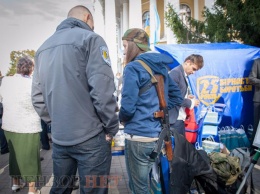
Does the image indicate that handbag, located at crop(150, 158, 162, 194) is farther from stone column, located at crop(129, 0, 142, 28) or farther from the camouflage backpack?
stone column, located at crop(129, 0, 142, 28)

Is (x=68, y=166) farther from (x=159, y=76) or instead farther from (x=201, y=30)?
(x=201, y=30)

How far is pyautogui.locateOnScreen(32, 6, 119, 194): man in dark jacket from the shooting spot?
77.3 inches

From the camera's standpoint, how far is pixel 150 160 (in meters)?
2.46

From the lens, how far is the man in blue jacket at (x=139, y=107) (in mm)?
2328

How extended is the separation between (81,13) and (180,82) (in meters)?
1.93

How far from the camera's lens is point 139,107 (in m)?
2.40

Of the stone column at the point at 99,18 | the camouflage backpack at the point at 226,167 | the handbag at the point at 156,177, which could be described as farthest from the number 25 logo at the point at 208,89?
the stone column at the point at 99,18

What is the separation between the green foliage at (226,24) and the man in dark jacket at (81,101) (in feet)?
19.6

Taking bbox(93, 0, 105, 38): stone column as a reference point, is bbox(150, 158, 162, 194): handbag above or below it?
below

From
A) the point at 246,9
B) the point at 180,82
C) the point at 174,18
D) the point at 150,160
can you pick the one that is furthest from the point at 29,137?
the point at 174,18

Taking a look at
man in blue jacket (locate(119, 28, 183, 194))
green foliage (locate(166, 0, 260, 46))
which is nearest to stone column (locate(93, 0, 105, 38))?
green foliage (locate(166, 0, 260, 46))

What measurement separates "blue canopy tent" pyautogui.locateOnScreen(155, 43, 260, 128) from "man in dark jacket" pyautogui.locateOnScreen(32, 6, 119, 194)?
4.04 m

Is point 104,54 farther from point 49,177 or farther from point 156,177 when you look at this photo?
point 49,177

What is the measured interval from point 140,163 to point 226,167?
1.18 meters
